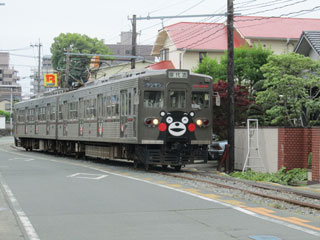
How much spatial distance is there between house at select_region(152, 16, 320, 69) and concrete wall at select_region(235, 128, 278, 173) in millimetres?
23154

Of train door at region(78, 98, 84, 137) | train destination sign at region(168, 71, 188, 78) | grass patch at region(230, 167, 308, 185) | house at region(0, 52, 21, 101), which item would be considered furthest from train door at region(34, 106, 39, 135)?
house at region(0, 52, 21, 101)

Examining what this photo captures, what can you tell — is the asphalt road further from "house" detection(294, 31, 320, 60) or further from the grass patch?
"house" detection(294, 31, 320, 60)

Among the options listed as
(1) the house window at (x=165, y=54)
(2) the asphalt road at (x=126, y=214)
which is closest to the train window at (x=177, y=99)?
(2) the asphalt road at (x=126, y=214)

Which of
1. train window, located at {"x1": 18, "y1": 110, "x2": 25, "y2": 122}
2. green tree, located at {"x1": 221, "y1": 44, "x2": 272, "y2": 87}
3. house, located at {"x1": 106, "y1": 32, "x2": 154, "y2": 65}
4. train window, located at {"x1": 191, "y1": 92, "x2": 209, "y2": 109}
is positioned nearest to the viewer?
train window, located at {"x1": 191, "y1": 92, "x2": 209, "y2": 109}

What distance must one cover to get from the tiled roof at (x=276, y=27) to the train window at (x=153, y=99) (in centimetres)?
2683

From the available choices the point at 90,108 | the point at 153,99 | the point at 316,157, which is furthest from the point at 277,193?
the point at 90,108

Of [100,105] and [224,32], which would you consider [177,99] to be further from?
[224,32]

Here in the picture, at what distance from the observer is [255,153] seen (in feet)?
73.9

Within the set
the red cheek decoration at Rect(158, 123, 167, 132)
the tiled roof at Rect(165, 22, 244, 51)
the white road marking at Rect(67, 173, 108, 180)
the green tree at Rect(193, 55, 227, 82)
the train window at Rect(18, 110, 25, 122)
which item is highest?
the tiled roof at Rect(165, 22, 244, 51)

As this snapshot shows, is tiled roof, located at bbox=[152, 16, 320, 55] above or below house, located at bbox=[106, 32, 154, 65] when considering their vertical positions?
below

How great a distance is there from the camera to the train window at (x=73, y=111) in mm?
28891

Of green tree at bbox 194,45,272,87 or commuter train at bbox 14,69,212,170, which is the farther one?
green tree at bbox 194,45,272,87

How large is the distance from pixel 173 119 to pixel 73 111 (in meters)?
10.2

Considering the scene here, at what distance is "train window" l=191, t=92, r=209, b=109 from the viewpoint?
21.1m
